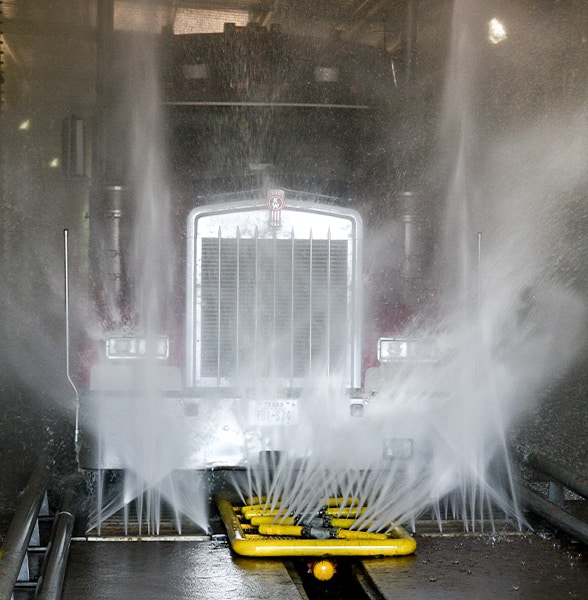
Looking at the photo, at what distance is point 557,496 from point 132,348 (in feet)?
9.29

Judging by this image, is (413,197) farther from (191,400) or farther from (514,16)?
(514,16)

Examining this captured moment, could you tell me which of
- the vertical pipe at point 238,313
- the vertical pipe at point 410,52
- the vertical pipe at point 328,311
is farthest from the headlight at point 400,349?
the vertical pipe at point 410,52

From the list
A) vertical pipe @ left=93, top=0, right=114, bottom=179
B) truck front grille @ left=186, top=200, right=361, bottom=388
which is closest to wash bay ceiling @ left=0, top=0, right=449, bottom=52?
vertical pipe @ left=93, top=0, right=114, bottom=179

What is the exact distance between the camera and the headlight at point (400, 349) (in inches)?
285

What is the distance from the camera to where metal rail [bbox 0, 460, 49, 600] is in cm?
408

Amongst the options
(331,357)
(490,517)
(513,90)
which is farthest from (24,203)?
(490,517)

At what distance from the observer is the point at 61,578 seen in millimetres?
4754

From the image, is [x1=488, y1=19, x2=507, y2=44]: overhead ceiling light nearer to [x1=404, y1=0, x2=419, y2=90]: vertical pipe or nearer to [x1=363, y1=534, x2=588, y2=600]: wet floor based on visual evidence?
[x1=404, y1=0, x2=419, y2=90]: vertical pipe

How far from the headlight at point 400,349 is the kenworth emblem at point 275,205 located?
107 cm

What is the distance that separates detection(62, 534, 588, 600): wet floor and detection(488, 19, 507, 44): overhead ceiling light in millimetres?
6187

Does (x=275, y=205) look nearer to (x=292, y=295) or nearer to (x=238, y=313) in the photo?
(x=292, y=295)

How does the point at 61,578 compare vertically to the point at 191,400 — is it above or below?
below

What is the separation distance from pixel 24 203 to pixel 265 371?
6546 mm

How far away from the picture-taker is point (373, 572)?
516cm
